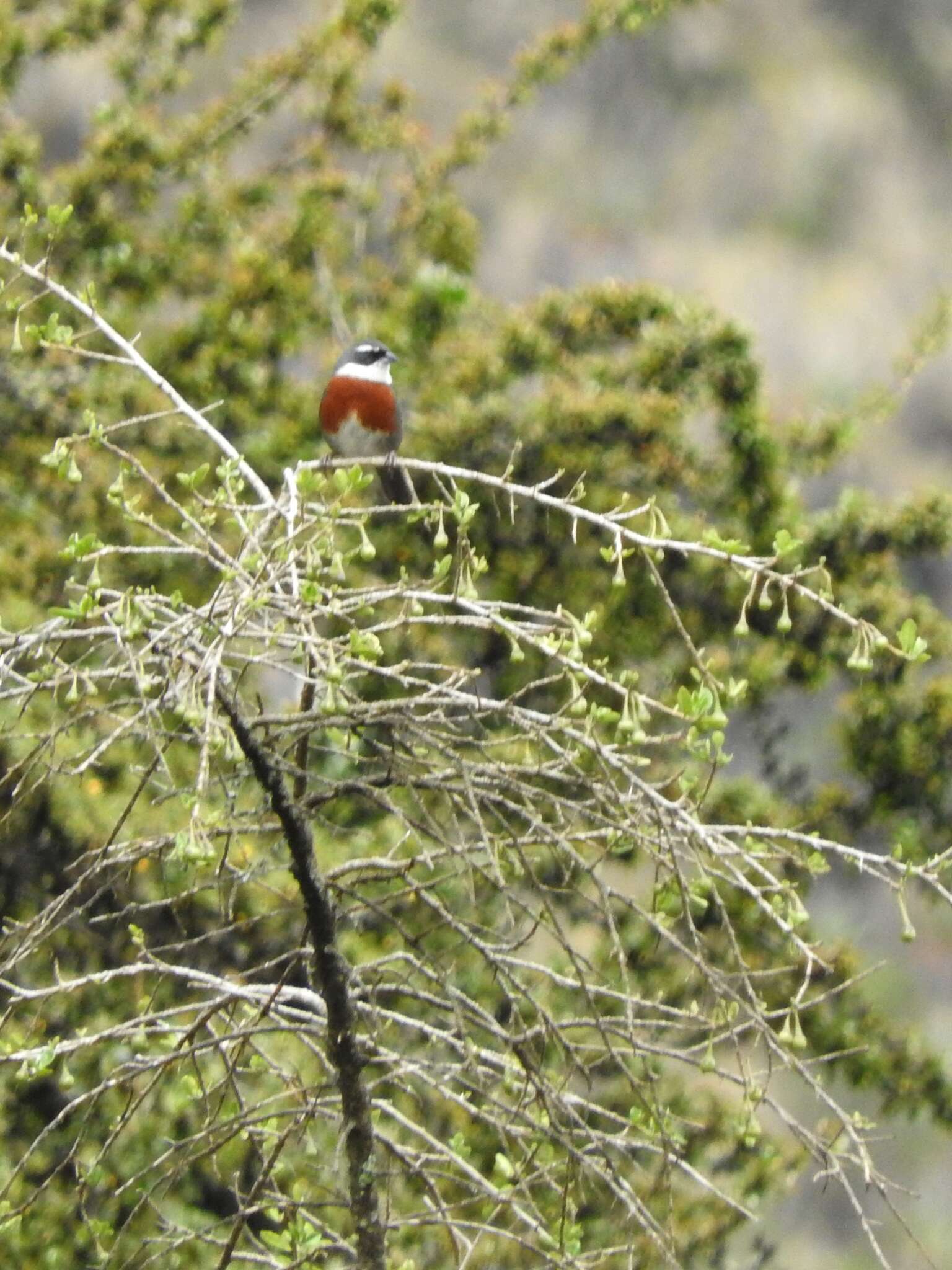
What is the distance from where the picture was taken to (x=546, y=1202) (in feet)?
11.9

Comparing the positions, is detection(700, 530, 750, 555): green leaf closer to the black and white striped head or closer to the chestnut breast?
the chestnut breast

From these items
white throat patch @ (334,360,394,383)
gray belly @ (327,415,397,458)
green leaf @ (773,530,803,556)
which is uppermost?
green leaf @ (773,530,803,556)

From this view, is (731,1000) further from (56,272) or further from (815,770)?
(815,770)

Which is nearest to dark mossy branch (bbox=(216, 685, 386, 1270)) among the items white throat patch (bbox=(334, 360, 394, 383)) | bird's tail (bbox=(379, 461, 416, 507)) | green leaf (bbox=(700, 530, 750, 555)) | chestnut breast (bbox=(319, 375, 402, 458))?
green leaf (bbox=(700, 530, 750, 555))

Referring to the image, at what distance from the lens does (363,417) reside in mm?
5348

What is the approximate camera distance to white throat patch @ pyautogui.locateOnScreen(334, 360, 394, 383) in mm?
5475

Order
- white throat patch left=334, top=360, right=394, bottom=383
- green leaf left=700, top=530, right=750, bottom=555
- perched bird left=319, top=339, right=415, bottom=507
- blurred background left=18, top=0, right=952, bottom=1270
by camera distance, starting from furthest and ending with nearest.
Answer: blurred background left=18, top=0, right=952, bottom=1270 < white throat patch left=334, top=360, right=394, bottom=383 < perched bird left=319, top=339, right=415, bottom=507 < green leaf left=700, top=530, right=750, bottom=555

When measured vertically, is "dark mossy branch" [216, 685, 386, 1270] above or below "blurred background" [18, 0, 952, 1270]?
above

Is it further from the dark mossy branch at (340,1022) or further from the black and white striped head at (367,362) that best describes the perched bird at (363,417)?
the dark mossy branch at (340,1022)

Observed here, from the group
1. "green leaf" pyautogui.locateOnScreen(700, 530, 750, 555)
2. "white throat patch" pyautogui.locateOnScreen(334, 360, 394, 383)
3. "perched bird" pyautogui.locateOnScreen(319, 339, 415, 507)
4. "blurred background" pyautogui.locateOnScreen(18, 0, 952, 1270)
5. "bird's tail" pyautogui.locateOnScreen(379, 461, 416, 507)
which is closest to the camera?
"green leaf" pyautogui.locateOnScreen(700, 530, 750, 555)

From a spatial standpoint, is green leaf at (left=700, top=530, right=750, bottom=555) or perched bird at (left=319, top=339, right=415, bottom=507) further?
perched bird at (left=319, top=339, right=415, bottom=507)

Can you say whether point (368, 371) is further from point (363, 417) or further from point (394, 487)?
point (394, 487)

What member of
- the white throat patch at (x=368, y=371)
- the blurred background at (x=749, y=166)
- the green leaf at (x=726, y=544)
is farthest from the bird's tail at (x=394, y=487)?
the blurred background at (x=749, y=166)

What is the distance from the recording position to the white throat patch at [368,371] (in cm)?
547
